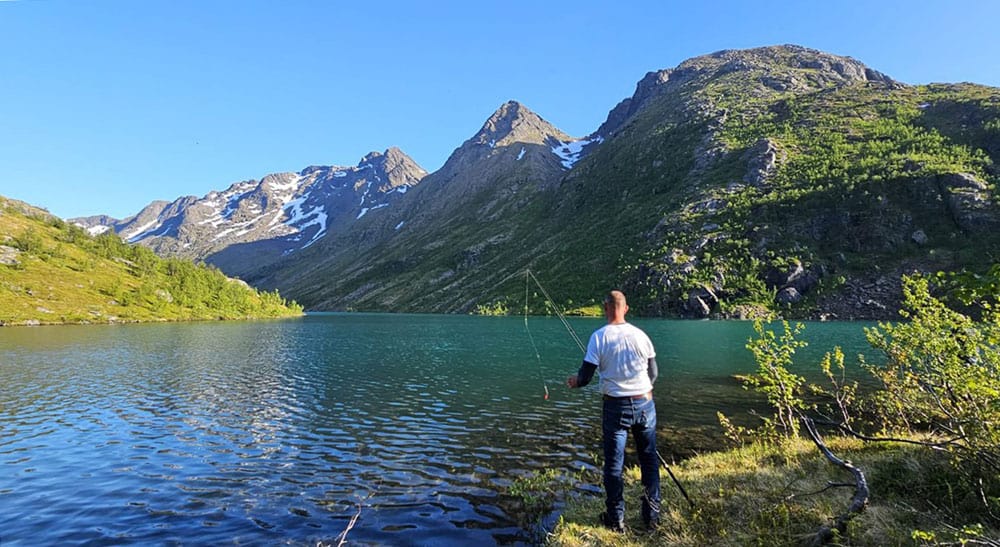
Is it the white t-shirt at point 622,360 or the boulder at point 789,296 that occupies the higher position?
the boulder at point 789,296

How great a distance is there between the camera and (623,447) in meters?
9.37

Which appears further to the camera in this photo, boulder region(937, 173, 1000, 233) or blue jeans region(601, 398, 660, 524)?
boulder region(937, 173, 1000, 233)

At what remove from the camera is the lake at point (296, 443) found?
1204cm

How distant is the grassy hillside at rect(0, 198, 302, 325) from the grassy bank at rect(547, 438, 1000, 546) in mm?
125058

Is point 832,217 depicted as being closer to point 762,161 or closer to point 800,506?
point 762,161

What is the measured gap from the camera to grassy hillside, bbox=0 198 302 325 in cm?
10188

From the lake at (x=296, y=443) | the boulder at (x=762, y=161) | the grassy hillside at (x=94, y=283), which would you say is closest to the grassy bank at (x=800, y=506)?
the lake at (x=296, y=443)

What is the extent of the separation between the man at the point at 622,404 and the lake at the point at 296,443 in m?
2.30

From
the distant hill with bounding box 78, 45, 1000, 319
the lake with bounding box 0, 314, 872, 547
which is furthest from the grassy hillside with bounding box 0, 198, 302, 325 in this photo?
the distant hill with bounding box 78, 45, 1000, 319

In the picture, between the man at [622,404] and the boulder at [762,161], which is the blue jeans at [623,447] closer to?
the man at [622,404]

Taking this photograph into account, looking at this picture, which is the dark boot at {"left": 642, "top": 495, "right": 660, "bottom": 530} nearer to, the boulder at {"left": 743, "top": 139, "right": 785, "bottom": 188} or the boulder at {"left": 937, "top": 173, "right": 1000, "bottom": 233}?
the boulder at {"left": 937, "top": 173, "right": 1000, "bottom": 233}

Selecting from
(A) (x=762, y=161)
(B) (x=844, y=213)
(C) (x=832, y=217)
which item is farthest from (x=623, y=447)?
(A) (x=762, y=161)

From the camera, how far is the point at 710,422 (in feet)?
74.6

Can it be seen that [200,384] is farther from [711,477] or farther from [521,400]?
[711,477]
